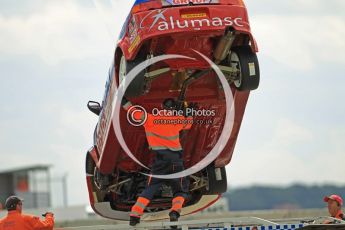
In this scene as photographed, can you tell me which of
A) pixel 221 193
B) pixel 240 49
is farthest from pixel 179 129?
pixel 221 193

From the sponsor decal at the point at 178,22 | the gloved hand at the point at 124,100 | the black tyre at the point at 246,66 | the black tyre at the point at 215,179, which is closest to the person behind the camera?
the sponsor decal at the point at 178,22

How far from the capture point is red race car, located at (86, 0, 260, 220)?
918 cm

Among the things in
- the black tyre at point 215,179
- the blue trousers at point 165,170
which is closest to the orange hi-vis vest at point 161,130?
the blue trousers at point 165,170

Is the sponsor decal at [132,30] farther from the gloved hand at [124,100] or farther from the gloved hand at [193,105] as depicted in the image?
the gloved hand at [193,105]

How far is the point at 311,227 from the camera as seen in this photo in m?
8.39

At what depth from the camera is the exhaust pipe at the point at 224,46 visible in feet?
30.2

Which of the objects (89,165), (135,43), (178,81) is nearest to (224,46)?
(178,81)

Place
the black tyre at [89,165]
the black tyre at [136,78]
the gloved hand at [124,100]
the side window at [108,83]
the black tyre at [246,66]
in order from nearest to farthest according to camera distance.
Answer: the black tyre at [136,78]
the black tyre at [246,66]
the gloved hand at [124,100]
the side window at [108,83]
the black tyre at [89,165]

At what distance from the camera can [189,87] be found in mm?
9914

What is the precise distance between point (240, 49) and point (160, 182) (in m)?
1.68

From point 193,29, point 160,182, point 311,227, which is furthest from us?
point 160,182

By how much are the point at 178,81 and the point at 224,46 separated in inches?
28.6

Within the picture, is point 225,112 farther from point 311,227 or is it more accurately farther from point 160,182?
point 311,227

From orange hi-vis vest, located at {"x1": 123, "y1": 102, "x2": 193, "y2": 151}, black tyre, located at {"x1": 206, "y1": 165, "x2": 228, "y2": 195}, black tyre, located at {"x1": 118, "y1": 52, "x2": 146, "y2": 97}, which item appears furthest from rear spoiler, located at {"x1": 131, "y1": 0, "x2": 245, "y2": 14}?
black tyre, located at {"x1": 206, "y1": 165, "x2": 228, "y2": 195}
